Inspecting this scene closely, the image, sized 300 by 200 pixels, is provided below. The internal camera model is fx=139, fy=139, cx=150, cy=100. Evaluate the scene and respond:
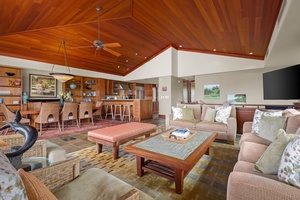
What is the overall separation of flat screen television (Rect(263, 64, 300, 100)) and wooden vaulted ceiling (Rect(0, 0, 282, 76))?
1145 mm

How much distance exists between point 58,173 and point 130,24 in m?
4.55

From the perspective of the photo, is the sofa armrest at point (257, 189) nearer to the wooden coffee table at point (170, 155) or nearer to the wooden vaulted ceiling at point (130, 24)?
the wooden coffee table at point (170, 155)

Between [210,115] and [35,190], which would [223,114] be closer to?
[210,115]

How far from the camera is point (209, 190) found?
1.64 m

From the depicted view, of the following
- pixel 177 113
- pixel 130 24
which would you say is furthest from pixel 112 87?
pixel 177 113

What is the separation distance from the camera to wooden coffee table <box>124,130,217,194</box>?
152cm

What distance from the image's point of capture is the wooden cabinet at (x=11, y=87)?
499 centimetres

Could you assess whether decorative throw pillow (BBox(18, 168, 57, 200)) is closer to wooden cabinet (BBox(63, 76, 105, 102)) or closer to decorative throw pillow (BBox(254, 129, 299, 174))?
decorative throw pillow (BBox(254, 129, 299, 174))

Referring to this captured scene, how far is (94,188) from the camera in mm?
1005

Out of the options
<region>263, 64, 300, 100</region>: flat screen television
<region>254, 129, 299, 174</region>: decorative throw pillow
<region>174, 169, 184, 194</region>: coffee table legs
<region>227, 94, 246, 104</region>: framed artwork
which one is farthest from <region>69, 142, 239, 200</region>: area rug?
<region>227, 94, 246, 104</region>: framed artwork

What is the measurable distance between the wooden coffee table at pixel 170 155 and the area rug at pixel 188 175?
4.9 inches

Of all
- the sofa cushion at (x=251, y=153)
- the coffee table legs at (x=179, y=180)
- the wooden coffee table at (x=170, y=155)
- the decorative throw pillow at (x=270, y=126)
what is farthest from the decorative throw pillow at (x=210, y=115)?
the coffee table legs at (x=179, y=180)

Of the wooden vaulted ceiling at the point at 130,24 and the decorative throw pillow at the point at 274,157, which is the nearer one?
the decorative throw pillow at the point at 274,157

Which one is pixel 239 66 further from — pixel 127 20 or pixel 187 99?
pixel 127 20
